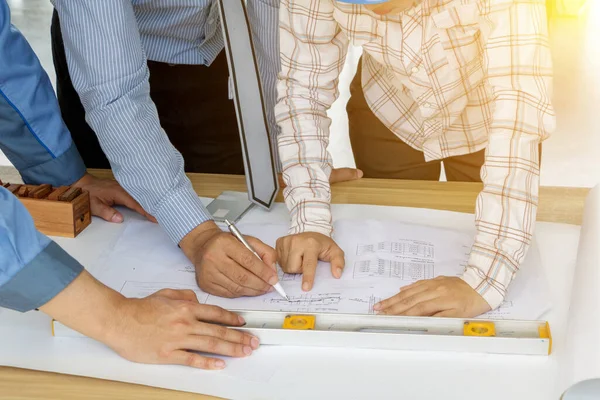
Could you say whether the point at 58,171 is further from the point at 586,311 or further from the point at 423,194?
the point at 586,311

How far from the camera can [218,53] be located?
1.93 metres

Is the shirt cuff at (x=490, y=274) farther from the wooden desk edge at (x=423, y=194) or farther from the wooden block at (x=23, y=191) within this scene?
the wooden block at (x=23, y=191)

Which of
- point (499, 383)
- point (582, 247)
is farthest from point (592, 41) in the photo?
point (499, 383)

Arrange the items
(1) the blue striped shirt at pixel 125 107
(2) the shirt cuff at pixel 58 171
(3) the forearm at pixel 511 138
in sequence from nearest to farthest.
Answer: (3) the forearm at pixel 511 138 < (1) the blue striped shirt at pixel 125 107 < (2) the shirt cuff at pixel 58 171

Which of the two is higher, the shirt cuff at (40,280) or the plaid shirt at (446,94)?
the plaid shirt at (446,94)

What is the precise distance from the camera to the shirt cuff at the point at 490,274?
3.93 feet

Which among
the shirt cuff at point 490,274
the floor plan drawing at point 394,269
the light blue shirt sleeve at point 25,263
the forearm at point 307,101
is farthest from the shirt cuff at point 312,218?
the light blue shirt sleeve at point 25,263

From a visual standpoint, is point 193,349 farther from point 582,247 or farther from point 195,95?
point 195,95

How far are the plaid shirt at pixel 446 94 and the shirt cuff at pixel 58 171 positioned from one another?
1.46 feet

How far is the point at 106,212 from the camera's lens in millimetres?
1531

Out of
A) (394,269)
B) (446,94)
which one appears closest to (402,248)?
(394,269)

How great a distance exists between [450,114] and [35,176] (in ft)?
2.85

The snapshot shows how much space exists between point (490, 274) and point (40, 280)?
670mm

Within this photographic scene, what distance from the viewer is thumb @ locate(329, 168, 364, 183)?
5.47 feet
